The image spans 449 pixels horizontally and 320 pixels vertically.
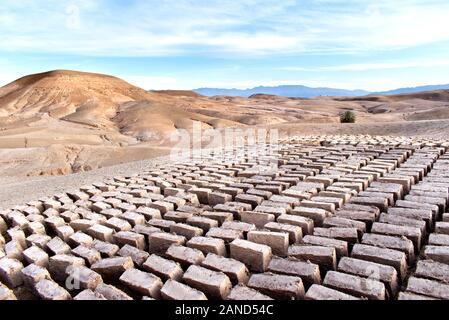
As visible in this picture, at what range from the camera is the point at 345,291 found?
191 centimetres

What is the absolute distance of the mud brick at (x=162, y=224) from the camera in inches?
116

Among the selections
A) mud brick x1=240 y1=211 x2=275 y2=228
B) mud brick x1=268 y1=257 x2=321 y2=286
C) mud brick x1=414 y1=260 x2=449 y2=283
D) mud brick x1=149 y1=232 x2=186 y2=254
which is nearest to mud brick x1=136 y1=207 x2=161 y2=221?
mud brick x1=149 y1=232 x2=186 y2=254

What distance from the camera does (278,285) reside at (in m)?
1.97

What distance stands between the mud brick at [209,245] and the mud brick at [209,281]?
0.26 m

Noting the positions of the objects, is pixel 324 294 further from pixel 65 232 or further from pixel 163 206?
pixel 65 232

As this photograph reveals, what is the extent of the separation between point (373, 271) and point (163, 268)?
1099 mm

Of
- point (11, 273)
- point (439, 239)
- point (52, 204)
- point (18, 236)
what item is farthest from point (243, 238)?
point (52, 204)

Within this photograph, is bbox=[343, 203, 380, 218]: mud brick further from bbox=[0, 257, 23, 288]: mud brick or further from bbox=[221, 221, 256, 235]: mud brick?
bbox=[0, 257, 23, 288]: mud brick

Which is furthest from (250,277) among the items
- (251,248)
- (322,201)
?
(322,201)

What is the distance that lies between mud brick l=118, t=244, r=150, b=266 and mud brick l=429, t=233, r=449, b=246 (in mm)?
1677

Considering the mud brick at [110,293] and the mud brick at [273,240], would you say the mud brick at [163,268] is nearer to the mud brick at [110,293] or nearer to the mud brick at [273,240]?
the mud brick at [110,293]

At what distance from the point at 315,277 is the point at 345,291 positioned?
178 mm

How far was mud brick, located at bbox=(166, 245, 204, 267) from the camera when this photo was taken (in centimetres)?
232

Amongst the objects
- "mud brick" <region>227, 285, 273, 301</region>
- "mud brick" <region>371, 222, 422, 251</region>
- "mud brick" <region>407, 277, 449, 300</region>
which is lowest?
"mud brick" <region>227, 285, 273, 301</region>
